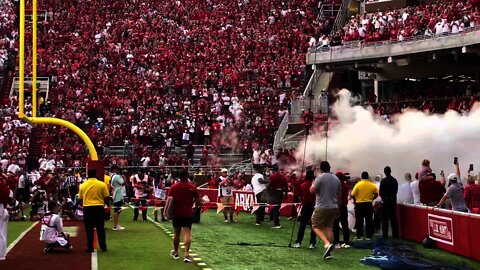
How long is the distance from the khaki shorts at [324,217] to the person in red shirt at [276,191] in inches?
228

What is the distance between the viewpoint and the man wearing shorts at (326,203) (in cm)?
1359

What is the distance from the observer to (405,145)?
24719 mm

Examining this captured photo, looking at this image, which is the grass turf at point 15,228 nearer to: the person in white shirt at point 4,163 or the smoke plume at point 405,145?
the person in white shirt at point 4,163

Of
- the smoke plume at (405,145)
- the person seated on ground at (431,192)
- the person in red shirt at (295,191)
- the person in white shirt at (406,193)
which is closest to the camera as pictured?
the person seated on ground at (431,192)

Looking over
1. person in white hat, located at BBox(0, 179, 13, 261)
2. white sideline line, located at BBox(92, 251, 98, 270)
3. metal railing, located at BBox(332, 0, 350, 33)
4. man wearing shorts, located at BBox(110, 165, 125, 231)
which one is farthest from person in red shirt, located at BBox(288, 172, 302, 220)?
metal railing, located at BBox(332, 0, 350, 33)

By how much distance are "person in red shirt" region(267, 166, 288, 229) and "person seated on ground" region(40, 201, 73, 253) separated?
Result: 626 centimetres

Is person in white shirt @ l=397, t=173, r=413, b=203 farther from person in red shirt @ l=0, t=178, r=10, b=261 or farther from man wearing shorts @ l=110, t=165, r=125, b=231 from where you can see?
person in red shirt @ l=0, t=178, r=10, b=261

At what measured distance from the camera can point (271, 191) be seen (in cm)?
2019

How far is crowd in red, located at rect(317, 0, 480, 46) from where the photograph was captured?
28.4 m

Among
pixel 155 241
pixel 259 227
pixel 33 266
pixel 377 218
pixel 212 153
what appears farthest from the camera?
pixel 212 153

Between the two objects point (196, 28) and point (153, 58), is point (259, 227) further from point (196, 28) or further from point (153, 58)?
point (196, 28)

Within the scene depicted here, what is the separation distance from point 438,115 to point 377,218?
1013 cm

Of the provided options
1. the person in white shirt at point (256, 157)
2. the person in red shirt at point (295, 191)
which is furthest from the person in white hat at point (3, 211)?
the person in white shirt at point (256, 157)

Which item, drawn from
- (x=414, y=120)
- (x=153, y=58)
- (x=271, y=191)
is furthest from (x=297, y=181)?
(x=153, y=58)
